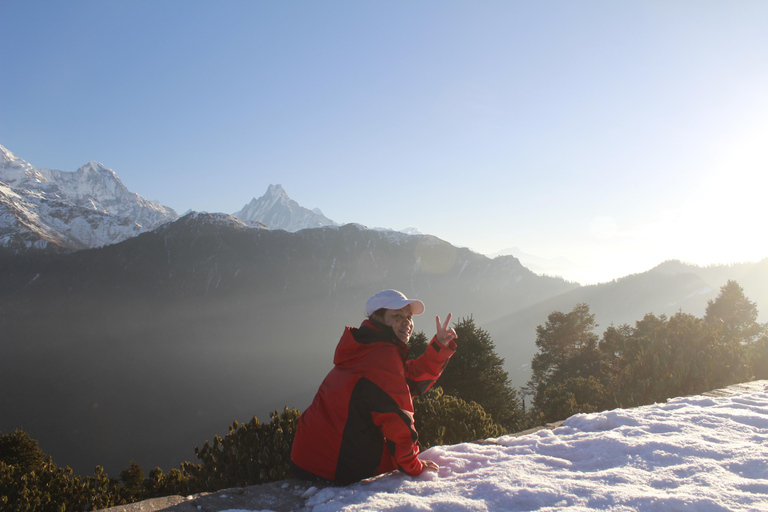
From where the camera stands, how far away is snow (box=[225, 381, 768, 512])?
9.20 ft

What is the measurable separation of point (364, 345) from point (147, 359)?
749ft

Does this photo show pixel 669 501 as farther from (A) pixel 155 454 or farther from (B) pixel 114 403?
(B) pixel 114 403

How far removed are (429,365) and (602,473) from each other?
195 centimetres

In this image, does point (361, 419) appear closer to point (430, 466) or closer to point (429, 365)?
point (430, 466)

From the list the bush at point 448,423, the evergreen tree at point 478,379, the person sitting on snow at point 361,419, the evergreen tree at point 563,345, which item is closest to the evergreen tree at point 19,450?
the evergreen tree at point 478,379

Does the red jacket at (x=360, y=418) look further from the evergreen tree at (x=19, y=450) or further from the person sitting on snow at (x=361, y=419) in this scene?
the evergreen tree at (x=19, y=450)

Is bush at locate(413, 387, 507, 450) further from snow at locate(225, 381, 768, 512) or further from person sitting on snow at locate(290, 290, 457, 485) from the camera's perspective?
person sitting on snow at locate(290, 290, 457, 485)

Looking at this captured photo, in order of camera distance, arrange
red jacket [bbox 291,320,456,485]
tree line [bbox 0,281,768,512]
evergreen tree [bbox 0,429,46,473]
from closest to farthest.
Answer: red jacket [bbox 291,320,456,485] → tree line [bbox 0,281,768,512] → evergreen tree [bbox 0,429,46,473]

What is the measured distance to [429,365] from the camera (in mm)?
4504

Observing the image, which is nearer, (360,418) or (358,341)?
(360,418)

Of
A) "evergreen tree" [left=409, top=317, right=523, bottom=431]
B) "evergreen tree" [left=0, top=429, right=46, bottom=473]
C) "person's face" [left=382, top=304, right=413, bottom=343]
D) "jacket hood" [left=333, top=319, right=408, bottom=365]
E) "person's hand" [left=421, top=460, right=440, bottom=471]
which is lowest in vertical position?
"evergreen tree" [left=0, top=429, right=46, bottom=473]

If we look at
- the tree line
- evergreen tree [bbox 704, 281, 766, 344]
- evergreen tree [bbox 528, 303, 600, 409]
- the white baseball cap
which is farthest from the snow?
evergreen tree [bbox 704, 281, 766, 344]

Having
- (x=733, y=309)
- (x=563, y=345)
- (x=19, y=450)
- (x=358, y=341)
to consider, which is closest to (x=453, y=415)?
(x=358, y=341)

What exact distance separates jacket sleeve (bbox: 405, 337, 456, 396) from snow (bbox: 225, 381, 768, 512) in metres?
0.84
